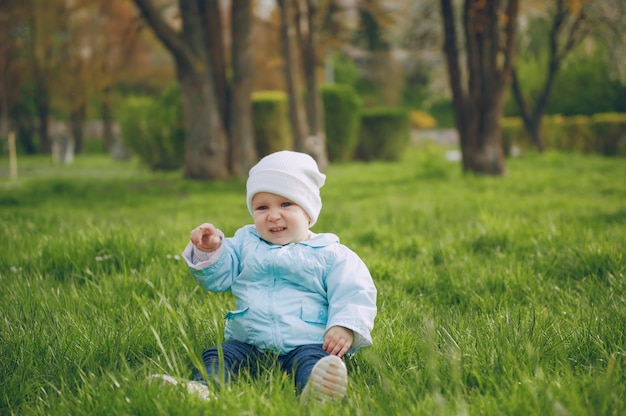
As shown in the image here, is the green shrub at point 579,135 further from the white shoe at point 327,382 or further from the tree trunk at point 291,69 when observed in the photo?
the white shoe at point 327,382

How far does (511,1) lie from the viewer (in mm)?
10461

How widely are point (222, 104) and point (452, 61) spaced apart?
431 cm

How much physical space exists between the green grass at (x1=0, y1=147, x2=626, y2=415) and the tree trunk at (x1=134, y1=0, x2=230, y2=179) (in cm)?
500

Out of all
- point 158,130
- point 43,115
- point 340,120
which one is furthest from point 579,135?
point 43,115

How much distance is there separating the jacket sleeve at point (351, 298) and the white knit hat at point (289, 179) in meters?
0.24

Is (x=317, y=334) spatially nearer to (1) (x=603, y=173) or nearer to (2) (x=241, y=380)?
(2) (x=241, y=380)

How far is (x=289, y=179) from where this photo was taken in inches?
95.8

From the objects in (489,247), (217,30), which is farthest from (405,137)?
(489,247)

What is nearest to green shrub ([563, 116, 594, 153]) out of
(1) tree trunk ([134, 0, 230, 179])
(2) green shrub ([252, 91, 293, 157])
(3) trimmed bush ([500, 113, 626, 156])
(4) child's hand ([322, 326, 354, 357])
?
(3) trimmed bush ([500, 113, 626, 156])

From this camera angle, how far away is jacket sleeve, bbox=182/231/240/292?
244cm

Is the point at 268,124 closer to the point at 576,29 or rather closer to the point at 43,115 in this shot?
the point at 576,29

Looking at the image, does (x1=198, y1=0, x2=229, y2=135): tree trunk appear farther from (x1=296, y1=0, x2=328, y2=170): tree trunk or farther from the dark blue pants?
the dark blue pants

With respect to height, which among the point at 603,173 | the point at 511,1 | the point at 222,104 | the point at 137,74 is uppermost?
the point at 137,74

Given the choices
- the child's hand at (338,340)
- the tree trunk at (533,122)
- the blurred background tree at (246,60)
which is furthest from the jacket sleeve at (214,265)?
the tree trunk at (533,122)
